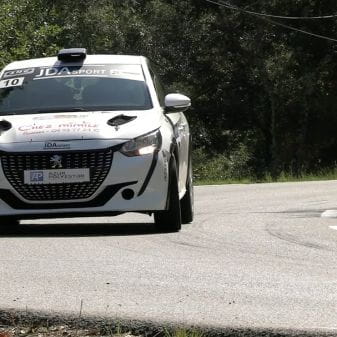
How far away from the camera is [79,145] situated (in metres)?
11.3

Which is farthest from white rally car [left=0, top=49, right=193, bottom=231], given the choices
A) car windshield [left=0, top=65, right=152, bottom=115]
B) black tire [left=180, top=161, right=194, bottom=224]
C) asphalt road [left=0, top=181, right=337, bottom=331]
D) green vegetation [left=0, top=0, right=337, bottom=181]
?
green vegetation [left=0, top=0, right=337, bottom=181]

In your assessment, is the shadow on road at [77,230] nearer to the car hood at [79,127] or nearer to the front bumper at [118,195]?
the front bumper at [118,195]

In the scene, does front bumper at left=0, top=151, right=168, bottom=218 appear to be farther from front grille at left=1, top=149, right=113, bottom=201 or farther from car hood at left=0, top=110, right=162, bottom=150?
car hood at left=0, top=110, right=162, bottom=150

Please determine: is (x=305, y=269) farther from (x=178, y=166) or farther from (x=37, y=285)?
(x=178, y=166)

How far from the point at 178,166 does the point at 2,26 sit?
2721 centimetres

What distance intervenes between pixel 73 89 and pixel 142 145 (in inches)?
59.0

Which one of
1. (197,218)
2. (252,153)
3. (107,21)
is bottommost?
(252,153)

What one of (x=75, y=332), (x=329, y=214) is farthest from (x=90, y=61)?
(x=75, y=332)

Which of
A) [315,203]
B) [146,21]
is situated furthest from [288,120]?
[315,203]

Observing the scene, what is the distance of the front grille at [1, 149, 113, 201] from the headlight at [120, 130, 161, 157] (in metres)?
0.15

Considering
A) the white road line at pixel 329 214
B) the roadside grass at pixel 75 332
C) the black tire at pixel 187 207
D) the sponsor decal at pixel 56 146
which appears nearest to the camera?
the roadside grass at pixel 75 332

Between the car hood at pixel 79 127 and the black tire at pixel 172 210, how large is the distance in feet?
1.50

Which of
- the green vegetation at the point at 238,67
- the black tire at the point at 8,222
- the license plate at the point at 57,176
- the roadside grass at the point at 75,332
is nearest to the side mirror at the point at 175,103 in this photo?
the license plate at the point at 57,176

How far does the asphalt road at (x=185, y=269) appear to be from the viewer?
705 centimetres
